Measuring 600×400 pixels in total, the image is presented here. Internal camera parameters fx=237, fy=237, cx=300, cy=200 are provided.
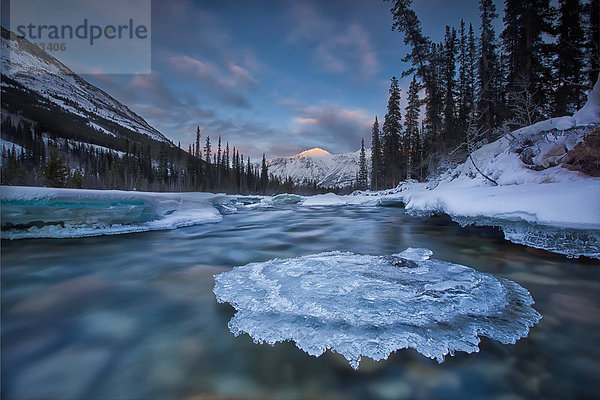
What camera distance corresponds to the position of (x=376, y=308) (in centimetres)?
217

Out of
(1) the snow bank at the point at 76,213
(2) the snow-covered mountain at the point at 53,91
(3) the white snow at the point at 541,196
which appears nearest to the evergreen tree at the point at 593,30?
(3) the white snow at the point at 541,196

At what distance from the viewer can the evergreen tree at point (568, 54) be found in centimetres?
1372

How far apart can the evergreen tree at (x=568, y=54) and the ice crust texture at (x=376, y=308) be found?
1830 cm

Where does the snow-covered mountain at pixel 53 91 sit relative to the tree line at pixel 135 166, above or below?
above

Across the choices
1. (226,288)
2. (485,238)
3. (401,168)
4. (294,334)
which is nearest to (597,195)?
(485,238)

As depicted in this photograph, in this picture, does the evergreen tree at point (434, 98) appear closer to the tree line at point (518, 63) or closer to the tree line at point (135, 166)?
the tree line at point (518, 63)

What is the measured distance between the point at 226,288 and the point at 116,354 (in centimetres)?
117

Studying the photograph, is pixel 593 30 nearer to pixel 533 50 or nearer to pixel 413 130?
pixel 533 50

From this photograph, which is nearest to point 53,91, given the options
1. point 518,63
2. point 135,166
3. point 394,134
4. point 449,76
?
point 135,166

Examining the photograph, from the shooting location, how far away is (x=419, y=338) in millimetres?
1783

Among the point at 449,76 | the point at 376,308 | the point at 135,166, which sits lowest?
the point at 376,308

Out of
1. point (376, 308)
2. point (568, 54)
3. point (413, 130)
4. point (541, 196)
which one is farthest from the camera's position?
point (413, 130)

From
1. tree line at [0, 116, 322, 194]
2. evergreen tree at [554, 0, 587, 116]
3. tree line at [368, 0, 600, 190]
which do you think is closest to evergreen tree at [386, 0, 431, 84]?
tree line at [368, 0, 600, 190]

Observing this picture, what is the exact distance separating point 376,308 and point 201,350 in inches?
60.0
